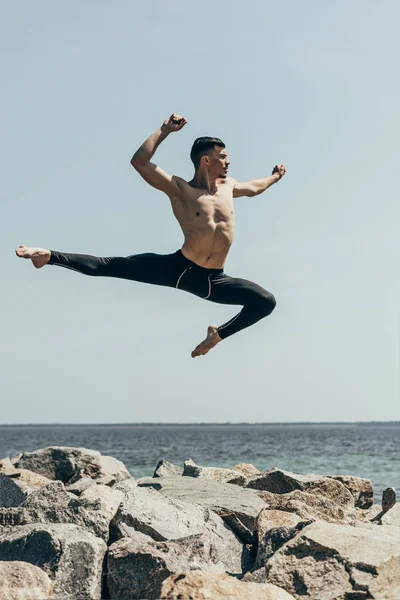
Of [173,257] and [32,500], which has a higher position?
[173,257]

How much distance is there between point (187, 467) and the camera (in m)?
13.9

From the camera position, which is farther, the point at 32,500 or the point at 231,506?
the point at 231,506

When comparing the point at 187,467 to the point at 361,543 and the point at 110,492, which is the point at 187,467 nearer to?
the point at 110,492

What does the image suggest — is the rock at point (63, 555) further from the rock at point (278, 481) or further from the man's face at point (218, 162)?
the rock at point (278, 481)

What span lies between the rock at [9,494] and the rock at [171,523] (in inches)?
66.3

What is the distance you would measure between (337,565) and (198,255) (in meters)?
3.94

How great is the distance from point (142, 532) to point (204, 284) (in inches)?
113

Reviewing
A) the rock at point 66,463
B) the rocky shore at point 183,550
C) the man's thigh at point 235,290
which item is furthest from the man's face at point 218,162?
the rock at point 66,463

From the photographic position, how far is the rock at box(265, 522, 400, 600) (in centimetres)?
627

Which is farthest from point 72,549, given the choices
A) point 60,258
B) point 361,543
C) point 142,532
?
point 60,258

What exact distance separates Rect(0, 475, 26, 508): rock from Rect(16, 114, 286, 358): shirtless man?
2.50 metres

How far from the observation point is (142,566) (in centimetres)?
674

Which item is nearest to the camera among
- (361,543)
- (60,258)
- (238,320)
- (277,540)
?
(361,543)

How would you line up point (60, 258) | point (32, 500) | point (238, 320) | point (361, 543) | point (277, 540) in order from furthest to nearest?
point (238, 320) < point (60, 258) < point (32, 500) < point (277, 540) < point (361, 543)
